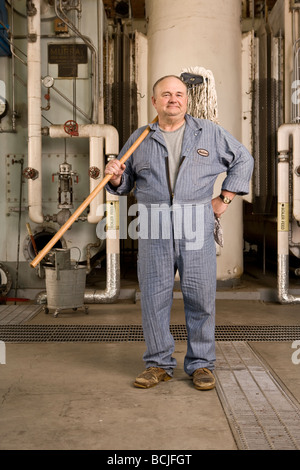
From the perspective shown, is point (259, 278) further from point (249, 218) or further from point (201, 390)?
point (201, 390)

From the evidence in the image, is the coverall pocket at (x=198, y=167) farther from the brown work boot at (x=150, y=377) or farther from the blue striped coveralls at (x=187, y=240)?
the brown work boot at (x=150, y=377)

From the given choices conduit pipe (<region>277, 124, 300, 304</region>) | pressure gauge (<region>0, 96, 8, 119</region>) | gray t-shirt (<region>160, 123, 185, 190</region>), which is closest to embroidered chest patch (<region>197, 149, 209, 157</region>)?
gray t-shirt (<region>160, 123, 185, 190</region>)

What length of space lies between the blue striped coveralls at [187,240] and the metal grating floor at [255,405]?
227 millimetres

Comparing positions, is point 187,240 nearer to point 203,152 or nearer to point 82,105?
point 203,152

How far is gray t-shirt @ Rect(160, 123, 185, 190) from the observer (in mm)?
3105

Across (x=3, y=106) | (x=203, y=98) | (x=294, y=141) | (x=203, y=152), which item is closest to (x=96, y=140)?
(x=3, y=106)

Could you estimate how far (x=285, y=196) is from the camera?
19.1ft

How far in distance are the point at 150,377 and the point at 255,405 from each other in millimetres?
607

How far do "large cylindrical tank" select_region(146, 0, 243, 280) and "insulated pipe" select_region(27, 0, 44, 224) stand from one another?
1276mm

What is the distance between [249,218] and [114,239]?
14.9 ft

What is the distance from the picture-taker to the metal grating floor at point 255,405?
2.35 m

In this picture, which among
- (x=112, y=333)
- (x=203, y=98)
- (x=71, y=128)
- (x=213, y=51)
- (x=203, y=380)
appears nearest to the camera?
(x=203, y=380)

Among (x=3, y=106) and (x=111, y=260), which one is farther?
(x=3, y=106)

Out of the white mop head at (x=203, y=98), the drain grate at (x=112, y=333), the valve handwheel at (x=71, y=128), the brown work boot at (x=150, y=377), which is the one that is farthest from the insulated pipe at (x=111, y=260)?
the brown work boot at (x=150, y=377)
